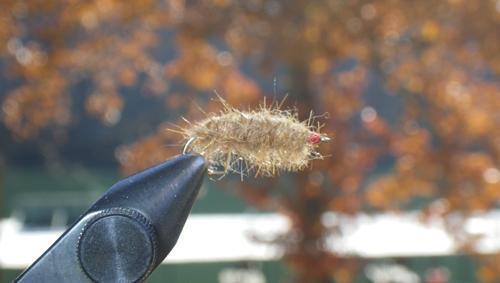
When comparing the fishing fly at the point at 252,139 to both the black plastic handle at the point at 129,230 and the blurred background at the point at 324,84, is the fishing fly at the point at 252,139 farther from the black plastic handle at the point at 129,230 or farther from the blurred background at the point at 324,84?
the blurred background at the point at 324,84

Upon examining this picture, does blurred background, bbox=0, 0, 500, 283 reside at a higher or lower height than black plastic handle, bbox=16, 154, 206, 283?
higher

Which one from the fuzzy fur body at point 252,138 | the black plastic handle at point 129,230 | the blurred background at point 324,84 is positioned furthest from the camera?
the blurred background at point 324,84

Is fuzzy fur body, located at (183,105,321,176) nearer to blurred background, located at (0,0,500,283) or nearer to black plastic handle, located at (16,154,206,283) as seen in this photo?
black plastic handle, located at (16,154,206,283)

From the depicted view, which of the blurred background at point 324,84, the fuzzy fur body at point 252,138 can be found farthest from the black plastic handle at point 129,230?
the blurred background at point 324,84

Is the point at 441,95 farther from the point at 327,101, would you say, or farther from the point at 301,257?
the point at 301,257

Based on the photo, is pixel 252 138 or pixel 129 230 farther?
pixel 252 138

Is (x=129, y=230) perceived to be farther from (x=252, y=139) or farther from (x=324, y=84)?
(x=324, y=84)

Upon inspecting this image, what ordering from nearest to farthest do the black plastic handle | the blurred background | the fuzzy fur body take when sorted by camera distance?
the black plastic handle
the fuzzy fur body
the blurred background

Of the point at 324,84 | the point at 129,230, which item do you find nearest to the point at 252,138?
the point at 129,230

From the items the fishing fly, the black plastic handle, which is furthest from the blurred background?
the black plastic handle
